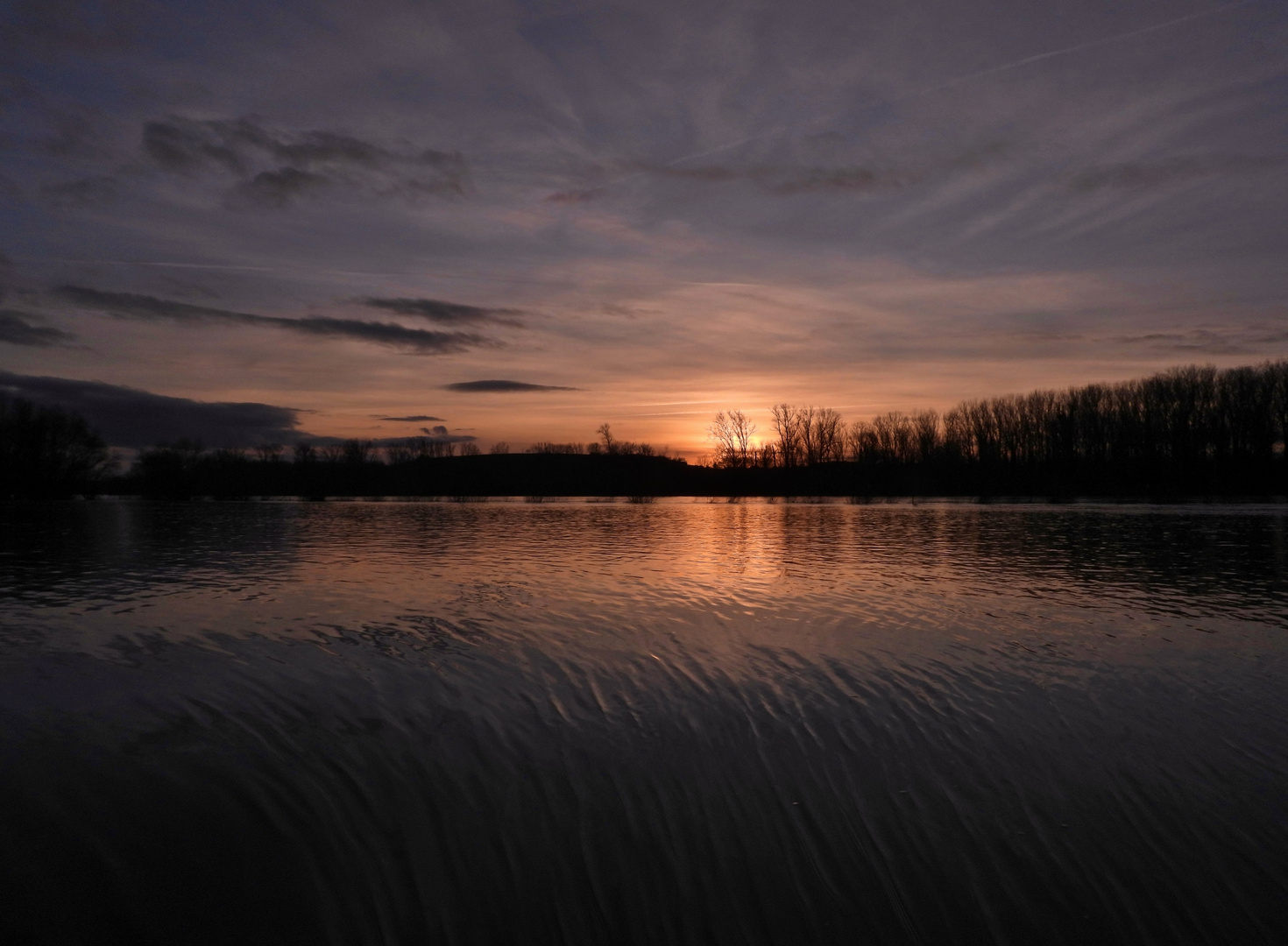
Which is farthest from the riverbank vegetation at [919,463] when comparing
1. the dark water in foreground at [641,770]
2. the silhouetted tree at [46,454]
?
the dark water in foreground at [641,770]

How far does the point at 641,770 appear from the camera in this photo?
791 cm

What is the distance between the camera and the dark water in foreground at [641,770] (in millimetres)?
5613

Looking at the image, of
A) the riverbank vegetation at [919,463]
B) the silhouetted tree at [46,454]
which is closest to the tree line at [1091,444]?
the riverbank vegetation at [919,463]

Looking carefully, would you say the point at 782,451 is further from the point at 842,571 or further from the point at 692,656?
the point at 692,656

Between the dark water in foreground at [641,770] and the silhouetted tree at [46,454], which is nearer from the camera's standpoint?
the dark water in foreground at [641,770]

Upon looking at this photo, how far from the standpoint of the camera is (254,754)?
8164mm

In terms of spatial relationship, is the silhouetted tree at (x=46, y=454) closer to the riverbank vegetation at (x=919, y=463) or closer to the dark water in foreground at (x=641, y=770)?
the riverbank vegetation at (x=919, y=463)

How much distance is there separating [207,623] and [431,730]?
27.9ft

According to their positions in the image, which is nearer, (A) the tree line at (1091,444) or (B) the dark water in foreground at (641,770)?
(B) the dark water in foreground at (641,770)

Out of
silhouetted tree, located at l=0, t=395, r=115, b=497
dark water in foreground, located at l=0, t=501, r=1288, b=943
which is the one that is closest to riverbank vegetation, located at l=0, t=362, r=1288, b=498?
silhouetted tree, located at l=0, t=395, r=115, b=497

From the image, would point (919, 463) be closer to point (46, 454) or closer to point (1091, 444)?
point (1091, 444)

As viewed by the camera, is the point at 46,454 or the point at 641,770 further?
the point at 46,454

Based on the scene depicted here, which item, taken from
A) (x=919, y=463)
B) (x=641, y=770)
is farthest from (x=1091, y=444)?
(x=641, y=770)

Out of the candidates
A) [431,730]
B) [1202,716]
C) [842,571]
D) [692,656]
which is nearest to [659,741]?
[431,730]
